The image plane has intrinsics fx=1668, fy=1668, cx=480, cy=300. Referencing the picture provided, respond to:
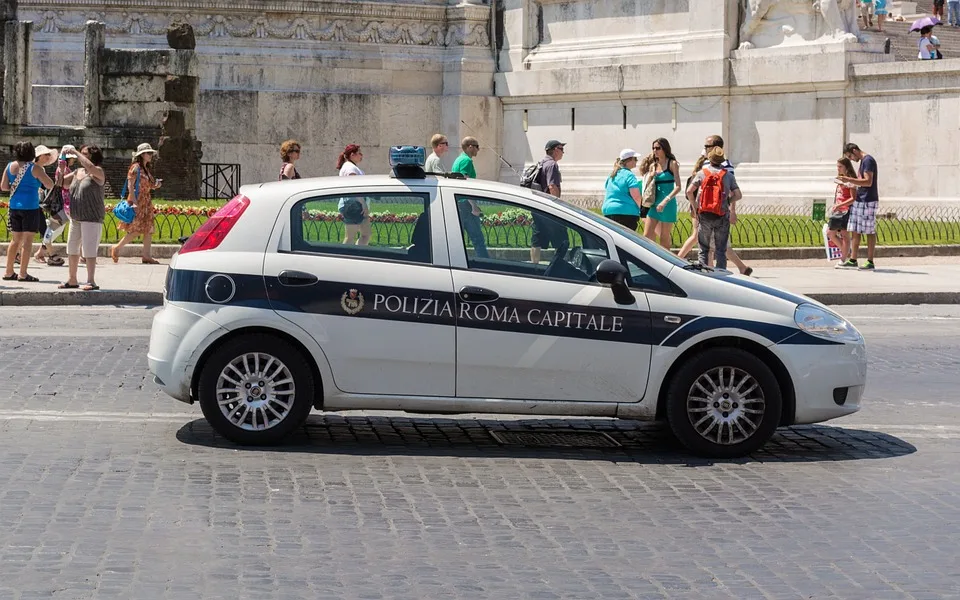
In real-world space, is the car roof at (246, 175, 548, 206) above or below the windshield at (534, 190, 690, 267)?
above

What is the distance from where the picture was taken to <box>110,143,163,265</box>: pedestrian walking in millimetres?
21219

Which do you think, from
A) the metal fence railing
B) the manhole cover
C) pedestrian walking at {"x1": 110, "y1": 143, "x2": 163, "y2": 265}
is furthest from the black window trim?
pedestrian walking at {"x1": 110, "y1": 143, "x2": 163, "y2": 265}

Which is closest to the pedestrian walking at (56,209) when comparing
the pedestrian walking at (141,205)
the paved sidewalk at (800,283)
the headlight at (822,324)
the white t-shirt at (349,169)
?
the paved sidewalk at (800,283)

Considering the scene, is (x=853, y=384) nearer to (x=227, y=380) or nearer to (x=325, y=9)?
(x=227, y=380)

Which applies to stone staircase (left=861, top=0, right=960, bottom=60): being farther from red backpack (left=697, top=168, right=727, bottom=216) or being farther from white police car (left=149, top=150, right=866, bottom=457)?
white police car (left=149, top=150, right=866, bottom=457)

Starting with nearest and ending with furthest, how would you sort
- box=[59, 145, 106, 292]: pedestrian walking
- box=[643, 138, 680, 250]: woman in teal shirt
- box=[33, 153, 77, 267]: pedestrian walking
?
box=[59, 145, 106, 292]: pedestrian walking, box=[643, 138, 680, 250]: woman in teal shirt, box=[33, 153, 77, 267]: pedestrian walking

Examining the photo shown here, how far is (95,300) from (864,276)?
31.7 ft

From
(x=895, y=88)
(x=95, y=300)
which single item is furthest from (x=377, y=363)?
(x=895, y=88)

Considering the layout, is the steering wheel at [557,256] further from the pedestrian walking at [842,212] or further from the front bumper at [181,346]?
the pedestrian walking at [842,212]

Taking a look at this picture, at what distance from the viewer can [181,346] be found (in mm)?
9141

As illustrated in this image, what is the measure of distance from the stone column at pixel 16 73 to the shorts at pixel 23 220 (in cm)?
1407

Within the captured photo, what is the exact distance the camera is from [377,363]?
9.09 metres

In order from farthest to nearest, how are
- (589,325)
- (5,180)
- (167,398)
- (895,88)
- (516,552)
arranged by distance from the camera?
(895,88) → (5,180) → (167,398) → (589,325) → (516,552)

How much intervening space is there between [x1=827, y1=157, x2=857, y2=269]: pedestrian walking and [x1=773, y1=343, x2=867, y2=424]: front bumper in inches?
523
